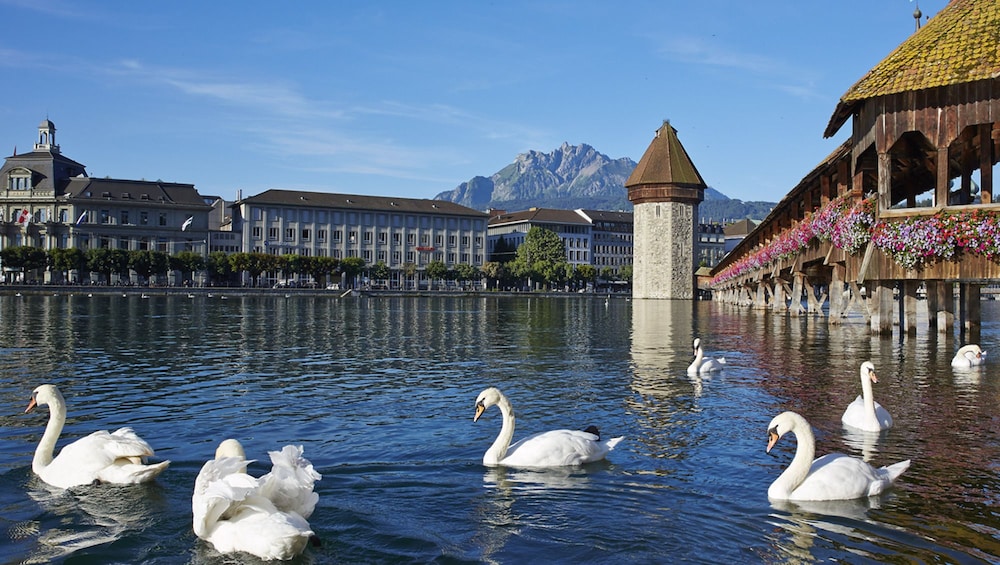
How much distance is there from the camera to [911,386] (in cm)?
1564

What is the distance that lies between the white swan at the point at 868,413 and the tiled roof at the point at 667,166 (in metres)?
99.7

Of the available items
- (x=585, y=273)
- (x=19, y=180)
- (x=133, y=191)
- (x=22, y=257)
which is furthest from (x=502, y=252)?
(x=22, y=257)

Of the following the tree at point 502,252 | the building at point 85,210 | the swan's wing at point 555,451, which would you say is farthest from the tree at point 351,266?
the swan's wing at point 555,451

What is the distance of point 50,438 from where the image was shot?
9.20m

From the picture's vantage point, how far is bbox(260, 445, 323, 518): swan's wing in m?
6.60

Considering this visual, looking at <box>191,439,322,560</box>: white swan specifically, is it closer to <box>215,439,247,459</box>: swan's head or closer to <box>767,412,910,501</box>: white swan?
<box>215,439,247,459</box>: swan's head

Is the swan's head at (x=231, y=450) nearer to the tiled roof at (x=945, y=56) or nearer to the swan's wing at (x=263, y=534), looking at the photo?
the swan's wing at (x=263, y=534)

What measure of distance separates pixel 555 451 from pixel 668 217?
103m

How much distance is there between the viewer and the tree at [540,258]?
14700cm

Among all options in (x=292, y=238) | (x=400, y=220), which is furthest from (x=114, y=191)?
(x=400, y=220)

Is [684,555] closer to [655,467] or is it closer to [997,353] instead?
[655,467]

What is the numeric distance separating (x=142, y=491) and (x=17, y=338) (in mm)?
23236

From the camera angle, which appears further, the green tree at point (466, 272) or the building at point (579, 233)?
the building at point (579, 233)

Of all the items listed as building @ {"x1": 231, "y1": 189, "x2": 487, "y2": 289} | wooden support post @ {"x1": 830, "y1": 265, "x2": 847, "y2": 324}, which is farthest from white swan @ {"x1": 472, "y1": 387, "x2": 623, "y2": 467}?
building @ {"x1": 231, "y1": 189, "x2": 487, "y2": 289}
